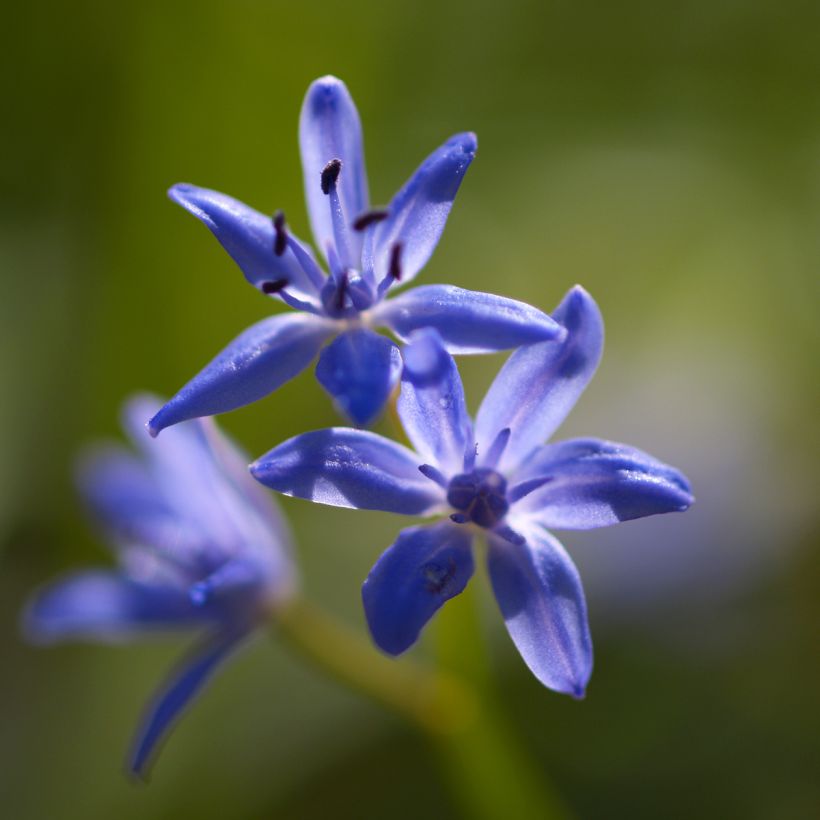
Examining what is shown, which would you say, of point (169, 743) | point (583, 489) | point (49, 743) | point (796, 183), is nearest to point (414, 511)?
point (583, 489)

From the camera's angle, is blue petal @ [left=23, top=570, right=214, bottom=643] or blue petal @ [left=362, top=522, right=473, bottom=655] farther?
blue petal @ [left=23, top=570, right=214, bottom=643]

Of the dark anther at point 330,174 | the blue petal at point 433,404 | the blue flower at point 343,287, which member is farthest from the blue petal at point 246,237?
the blue petal at point 433,404

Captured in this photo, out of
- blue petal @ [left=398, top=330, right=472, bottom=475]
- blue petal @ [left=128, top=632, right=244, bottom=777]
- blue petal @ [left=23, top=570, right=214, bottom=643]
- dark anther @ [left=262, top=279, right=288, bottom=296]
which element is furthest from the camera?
blue petal @ [left=23, top=570, right=214, bottom=643]

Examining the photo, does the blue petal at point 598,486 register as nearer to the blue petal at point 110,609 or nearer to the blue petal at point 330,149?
the blue petal at point 330,149

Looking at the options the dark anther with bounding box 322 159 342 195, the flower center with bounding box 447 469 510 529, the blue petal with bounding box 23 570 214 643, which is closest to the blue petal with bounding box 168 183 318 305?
the dark anther with bounding box 322 159 342 195

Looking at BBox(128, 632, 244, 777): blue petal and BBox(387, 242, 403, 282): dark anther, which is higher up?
BBox(387, 242, 403, 282): dark anther

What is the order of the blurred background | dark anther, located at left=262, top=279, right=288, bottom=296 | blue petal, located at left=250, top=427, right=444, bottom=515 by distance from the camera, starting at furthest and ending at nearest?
1. the blurred background
2. dark anther, located at left=262, top=279, right=288, bottom=296
3. blue petal, located at left=250, top=427, right=444, bottom=515

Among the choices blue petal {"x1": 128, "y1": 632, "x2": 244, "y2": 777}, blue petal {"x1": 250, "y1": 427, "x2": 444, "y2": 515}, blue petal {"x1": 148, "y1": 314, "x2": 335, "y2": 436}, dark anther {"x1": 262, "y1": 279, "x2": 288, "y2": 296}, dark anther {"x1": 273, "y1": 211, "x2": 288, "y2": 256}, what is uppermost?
dark anther {"x1": 273, "y1": 211, "x2": 288, "y2": 256}

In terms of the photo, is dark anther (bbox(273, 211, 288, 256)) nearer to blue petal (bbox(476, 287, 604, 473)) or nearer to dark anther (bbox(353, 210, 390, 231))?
dark anther (bbox(353, 210, 390, 231))
